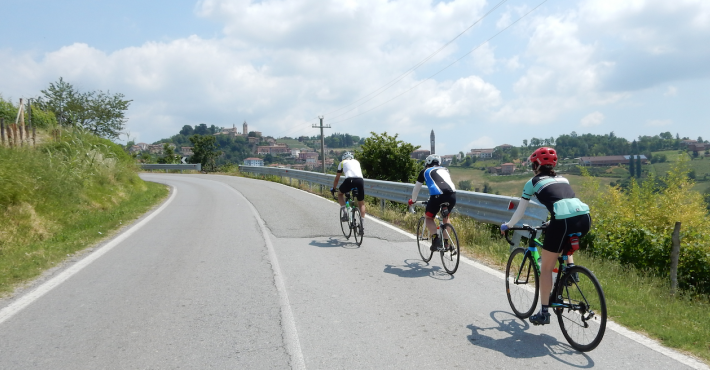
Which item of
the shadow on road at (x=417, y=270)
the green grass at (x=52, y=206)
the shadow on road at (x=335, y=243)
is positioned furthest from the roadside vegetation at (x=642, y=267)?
the green grass at (x=52, y=206)

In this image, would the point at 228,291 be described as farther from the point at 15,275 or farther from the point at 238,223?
the point at 238,223

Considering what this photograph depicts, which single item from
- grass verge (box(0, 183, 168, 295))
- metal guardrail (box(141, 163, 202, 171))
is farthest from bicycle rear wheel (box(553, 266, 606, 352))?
metal guardrail (box(141, 163, 202, 171))

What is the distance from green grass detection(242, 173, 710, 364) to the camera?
444 cm

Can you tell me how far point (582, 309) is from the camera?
4.21 meters

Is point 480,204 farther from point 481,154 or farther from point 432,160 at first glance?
point 481,154

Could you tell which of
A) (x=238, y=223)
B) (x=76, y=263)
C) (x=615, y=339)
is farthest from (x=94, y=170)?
(x=615, y=339)

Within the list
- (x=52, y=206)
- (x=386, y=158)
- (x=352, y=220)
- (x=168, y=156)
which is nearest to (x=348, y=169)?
(x=352, y=220)

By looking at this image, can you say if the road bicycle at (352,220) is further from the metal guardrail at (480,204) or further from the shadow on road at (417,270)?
the metal guardrail at (480,204)

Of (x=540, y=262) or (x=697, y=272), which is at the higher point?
(x=540, y=262)

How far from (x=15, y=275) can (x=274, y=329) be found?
439 cm

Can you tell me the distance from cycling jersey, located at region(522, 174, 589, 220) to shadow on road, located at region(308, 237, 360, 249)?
5151 millimetres

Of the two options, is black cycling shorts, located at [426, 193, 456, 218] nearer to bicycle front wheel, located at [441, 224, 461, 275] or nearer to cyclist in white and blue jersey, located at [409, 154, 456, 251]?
cyclist in white and blue jersey, located at [409, 154, 456, 251]

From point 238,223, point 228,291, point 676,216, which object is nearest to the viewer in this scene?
point 228,291

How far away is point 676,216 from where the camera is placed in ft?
72.5
